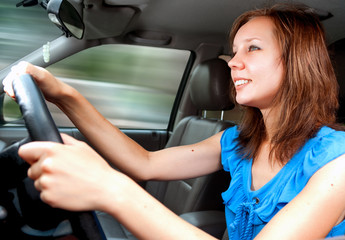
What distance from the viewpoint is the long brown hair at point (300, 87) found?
1.25m

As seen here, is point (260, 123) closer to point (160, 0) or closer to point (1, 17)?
point (160, 0)

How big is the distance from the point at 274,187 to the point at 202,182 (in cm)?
79

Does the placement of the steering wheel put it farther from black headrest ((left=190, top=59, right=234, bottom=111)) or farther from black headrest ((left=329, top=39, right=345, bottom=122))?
black headrest ((left=329, top=39, right=345, bottom=122))

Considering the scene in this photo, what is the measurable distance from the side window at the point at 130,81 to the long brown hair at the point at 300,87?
1.32m

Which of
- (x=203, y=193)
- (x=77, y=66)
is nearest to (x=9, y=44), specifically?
(x=77, y=66)

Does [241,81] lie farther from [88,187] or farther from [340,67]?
[340,67]

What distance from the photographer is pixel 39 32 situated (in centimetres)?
194

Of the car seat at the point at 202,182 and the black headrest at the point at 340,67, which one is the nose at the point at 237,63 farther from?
the black headrest at the point at 340,67

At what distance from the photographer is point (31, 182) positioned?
0.77 m

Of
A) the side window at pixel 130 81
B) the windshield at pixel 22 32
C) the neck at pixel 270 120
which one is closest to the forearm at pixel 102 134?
the neck at pixel 270 120

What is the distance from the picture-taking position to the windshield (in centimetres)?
182

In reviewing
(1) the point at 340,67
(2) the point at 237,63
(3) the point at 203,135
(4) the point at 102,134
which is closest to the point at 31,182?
(4) the point at 102,134

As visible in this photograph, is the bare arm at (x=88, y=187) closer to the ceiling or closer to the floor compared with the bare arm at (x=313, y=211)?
closer to the ceiling

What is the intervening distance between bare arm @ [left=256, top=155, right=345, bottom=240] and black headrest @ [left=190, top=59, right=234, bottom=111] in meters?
1.22
